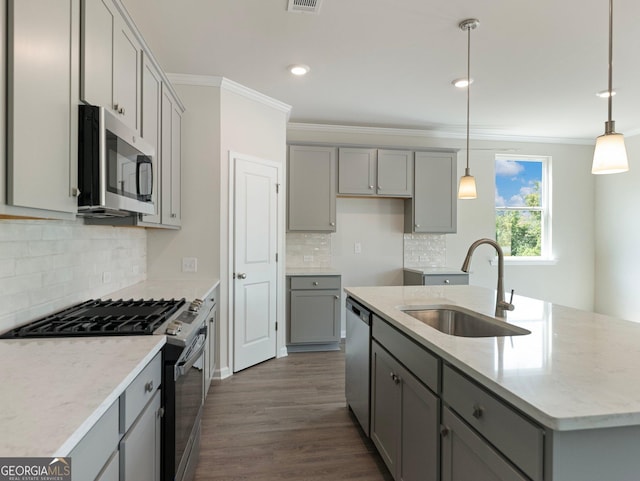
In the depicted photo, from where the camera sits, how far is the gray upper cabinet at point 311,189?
432 centimetres

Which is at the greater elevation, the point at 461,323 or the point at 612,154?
the point at 612,154

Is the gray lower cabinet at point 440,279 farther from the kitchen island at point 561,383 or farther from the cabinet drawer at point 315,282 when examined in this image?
the kitchen island at point 561,383

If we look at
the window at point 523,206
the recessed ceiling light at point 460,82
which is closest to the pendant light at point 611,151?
the recessed ceiling light at point 460,82

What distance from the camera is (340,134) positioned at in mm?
4812

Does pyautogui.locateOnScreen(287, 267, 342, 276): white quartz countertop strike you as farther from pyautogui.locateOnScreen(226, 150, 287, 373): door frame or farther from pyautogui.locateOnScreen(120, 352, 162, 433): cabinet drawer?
pyautogui.locateOnScreen(120, 352, 162, 433): cabinet drawer

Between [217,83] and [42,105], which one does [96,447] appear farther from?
[217,83]

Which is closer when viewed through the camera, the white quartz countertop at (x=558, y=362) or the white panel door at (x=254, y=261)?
the white quartz countertop at (x=558, y=362)

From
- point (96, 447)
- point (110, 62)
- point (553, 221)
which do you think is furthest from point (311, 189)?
point (96, 447)

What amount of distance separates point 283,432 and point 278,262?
71.9 inches

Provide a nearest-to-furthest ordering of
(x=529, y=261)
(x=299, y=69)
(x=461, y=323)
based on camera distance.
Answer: (x=461, y=323)
(x=299, y=69)
(x=529, y=261)

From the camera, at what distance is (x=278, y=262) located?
3.96 m

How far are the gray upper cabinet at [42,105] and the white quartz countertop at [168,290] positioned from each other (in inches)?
45.3

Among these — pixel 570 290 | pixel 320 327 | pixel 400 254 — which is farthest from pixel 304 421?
pixel 570 290

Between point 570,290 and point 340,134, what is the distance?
13.0 feet
